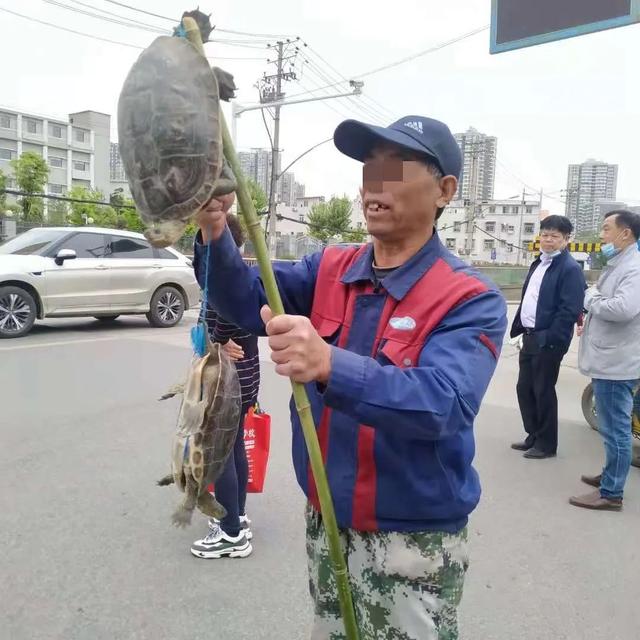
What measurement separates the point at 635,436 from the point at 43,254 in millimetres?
8283

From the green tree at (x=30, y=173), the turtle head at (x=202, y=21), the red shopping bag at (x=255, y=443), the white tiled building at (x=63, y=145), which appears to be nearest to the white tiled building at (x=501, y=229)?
the white tiled building at (x=63, y=145)

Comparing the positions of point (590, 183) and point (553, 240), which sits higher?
point (590, 183)

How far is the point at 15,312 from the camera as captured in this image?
8.88 metres

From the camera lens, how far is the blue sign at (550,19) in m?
4.68

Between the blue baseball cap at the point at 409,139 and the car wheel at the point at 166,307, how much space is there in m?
9.46

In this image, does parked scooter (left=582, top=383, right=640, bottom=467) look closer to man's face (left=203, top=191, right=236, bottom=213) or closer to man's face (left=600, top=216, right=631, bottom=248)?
man's face (left=600, top=216, right=631, bottom=248)

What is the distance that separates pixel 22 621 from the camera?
2543 millimetres

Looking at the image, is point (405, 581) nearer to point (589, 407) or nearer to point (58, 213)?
point (589, 407)

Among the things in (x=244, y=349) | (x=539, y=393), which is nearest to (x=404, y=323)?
(x=244, y=349)

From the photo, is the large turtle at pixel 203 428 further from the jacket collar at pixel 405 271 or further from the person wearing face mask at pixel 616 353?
the person wearing face mask at pixel 616 353

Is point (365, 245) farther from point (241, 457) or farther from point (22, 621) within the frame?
point (22, 621)

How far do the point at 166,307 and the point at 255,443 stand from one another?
308 inches

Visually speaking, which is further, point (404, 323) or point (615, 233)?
point (615, 233)

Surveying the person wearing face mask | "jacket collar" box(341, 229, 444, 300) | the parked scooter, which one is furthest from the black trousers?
"jacket collar" box(341, 229, 444, 300)
